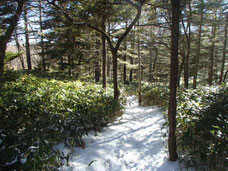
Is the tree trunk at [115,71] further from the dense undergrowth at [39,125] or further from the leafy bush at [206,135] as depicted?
the leafy bush at [206,135]

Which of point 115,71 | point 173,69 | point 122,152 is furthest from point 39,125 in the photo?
point 115,71

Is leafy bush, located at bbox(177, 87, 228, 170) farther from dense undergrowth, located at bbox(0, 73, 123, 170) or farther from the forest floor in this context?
dense undergrowth, located at bbox(0, 73, 123, 170)

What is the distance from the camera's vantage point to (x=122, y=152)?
11.3 ft

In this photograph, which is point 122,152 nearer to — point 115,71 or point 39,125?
point 39,125

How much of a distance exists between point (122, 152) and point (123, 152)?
3 centimetres

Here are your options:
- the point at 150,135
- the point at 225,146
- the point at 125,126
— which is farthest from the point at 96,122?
the point at 225,146

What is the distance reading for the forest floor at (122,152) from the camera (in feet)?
9.36

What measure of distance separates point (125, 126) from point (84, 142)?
1.91 m

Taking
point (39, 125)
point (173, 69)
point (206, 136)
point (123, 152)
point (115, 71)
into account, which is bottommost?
point (123, 152)

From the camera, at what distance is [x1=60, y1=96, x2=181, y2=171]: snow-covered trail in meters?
2.85

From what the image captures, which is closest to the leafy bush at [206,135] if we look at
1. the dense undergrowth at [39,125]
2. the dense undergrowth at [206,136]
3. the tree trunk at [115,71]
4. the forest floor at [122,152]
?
the dense undergrowth at [206,136]

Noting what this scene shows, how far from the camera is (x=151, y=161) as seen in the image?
3080 mm

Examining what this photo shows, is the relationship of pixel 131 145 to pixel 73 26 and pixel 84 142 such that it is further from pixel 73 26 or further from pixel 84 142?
pixel 73 26

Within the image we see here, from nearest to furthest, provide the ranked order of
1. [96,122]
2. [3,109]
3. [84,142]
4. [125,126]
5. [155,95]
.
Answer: [3,109]
[84,142]
[96,122]
[125,126]
[155,95]
